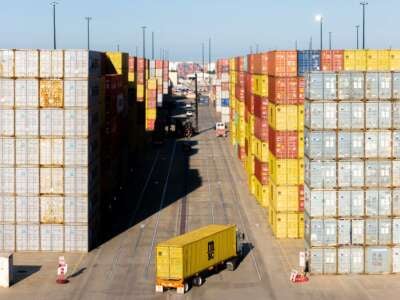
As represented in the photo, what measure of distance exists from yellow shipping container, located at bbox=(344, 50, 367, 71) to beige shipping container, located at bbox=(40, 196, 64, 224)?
24.1 m

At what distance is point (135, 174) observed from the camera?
97.4 m

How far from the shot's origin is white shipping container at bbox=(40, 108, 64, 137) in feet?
186

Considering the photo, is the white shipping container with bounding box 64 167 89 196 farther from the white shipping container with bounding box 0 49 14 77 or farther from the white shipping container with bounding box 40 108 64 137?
the white shipping container with bounding box 0 49 14 77

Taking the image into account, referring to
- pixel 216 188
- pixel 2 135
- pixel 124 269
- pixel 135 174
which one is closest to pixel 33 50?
pixel 2 135

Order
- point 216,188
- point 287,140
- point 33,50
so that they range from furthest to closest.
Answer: point 216,188 < point 287,140 < point 33,50

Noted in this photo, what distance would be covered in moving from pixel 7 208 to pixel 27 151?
4567mm

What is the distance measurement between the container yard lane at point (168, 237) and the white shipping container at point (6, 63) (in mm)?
13349

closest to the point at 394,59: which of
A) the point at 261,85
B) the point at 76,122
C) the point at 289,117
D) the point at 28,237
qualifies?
the point at 289,117

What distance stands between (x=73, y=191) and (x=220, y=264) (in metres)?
12.9

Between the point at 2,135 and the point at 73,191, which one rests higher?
the point at 2,135

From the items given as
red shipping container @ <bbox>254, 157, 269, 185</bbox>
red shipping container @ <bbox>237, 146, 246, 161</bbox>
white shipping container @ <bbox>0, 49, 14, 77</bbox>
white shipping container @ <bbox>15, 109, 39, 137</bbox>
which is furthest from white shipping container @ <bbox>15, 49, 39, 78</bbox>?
red shipping container @ <bbox>237, 146, 246, 161</bbox>

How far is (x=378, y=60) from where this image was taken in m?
60.2

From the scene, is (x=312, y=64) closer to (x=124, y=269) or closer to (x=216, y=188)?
(x=124, y=269)

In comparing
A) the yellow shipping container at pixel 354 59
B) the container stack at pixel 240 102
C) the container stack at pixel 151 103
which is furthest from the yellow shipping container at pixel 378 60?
the container stack at pixel 151 103
